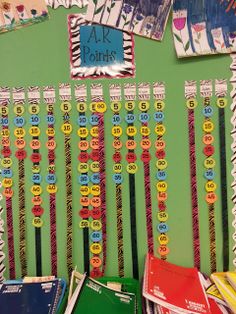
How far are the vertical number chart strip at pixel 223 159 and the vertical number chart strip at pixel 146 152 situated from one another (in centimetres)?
20

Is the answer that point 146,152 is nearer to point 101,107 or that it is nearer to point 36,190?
point 101,107

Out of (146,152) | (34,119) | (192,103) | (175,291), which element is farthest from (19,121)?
(175,291)

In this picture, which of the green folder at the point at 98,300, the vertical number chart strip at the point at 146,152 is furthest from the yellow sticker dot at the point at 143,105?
the green folder at the point at 98,300

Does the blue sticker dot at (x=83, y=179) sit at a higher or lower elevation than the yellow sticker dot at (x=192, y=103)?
lower

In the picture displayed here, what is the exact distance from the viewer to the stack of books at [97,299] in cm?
75

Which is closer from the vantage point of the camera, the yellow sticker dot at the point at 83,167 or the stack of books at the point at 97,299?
the stack of books at the point at 97,299

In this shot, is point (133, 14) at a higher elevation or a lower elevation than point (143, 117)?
higher

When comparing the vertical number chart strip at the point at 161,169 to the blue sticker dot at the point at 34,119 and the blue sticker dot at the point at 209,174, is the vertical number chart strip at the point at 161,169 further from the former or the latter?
the blue sticker dot at the point at 34,119

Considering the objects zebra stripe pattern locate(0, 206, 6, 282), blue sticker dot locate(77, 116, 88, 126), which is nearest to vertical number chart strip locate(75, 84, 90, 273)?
blue sticker dot locate(77, 116, 88, 126)

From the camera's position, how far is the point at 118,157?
0.91 meters

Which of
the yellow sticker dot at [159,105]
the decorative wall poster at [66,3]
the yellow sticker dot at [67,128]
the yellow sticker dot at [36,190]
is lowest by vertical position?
the yellow sticker dot at [36,190]

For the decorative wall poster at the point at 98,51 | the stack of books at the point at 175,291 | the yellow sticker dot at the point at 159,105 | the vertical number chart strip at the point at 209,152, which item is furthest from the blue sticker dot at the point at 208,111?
the stack of books at the point at 175,291

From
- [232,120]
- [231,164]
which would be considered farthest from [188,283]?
[232,120]

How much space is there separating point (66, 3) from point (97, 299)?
77 cm
